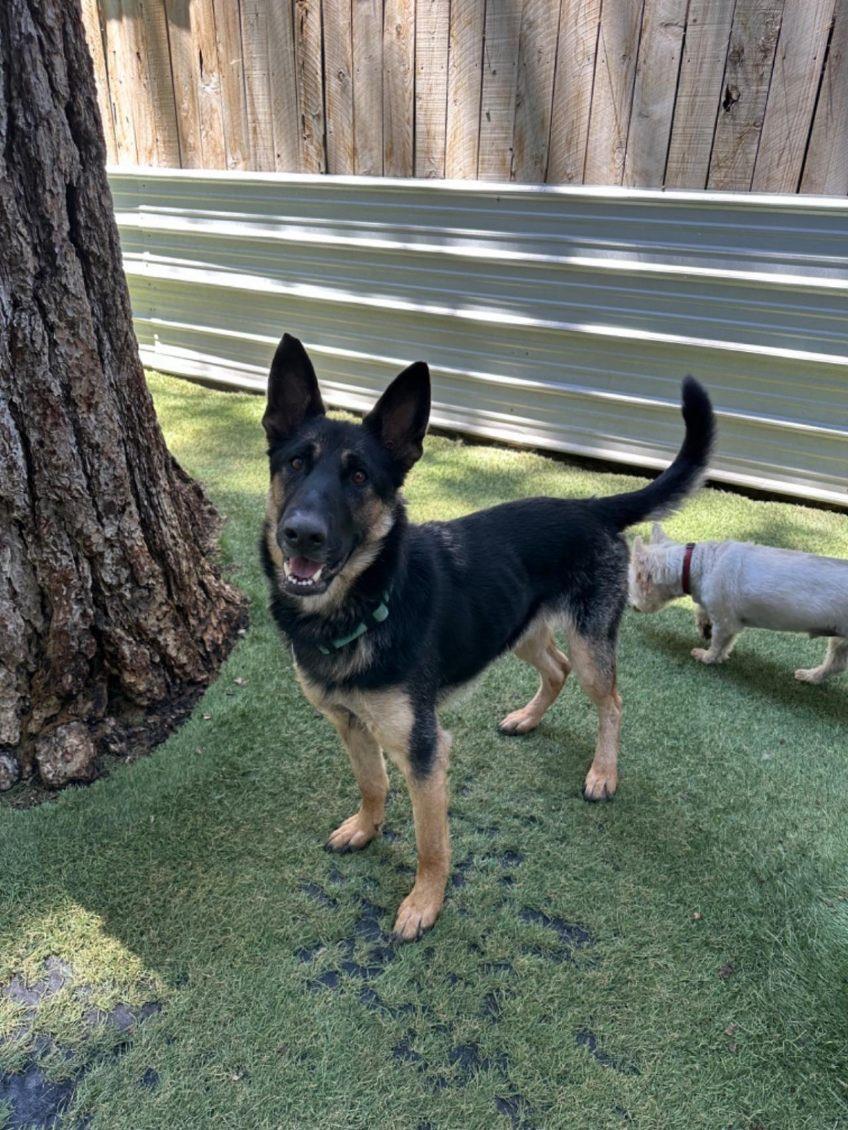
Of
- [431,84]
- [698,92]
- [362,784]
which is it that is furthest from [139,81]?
[362,784]

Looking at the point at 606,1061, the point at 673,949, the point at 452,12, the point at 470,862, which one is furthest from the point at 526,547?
the point at 452,12

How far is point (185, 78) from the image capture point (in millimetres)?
6578

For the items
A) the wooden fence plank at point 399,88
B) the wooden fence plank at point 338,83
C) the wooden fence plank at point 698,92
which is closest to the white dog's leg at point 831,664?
the wooden fence plank at point 698,92

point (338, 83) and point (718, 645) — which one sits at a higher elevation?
point (338, 83)

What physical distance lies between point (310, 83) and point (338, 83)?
0.29 metres

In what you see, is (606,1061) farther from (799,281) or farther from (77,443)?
(799,281)

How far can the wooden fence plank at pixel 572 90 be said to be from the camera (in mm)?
5078

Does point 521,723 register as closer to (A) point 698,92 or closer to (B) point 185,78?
(A) point 698,92

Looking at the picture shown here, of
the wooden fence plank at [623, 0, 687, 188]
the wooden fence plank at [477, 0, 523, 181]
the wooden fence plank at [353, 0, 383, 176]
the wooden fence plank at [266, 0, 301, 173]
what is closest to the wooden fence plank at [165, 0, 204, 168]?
the wooden fence plank at [266, 0, 301, 173]

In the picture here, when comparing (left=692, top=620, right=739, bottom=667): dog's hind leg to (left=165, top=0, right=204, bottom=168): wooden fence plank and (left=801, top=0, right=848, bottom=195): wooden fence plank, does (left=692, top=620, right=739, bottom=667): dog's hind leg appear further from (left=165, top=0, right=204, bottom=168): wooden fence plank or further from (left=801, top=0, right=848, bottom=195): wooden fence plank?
(left=165, top=0, right=204, bottom=168): wooden fence plank

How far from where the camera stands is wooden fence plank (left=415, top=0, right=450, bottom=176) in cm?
549

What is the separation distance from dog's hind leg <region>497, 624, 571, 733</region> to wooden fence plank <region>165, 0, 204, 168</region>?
6280mm

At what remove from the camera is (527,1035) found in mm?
2172

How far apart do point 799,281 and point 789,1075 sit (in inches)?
193
